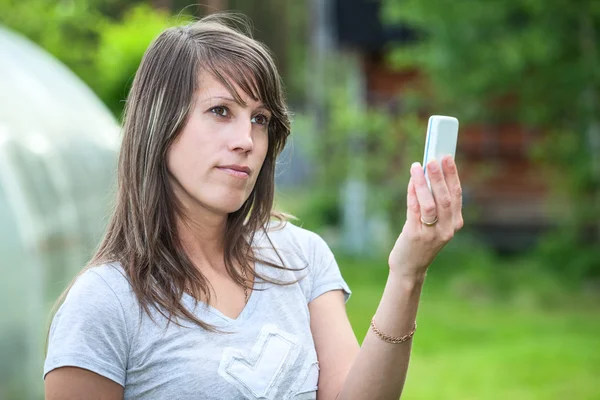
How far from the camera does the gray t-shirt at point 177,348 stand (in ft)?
6.16

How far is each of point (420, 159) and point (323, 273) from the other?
415 inches

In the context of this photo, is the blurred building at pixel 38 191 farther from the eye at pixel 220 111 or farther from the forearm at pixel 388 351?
the forearm at pixel 388 351

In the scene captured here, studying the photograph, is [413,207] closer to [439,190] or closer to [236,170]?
[439,190]

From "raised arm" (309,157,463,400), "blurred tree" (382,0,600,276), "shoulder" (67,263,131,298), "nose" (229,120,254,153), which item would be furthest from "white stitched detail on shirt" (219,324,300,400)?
"blurred tree" (382,0,600,276)

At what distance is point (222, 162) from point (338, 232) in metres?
14.0

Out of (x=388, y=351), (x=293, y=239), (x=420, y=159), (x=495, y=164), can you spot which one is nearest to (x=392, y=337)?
(x=388, y=351)

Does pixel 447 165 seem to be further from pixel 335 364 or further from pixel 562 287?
pixel 562 287

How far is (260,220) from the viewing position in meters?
2.26

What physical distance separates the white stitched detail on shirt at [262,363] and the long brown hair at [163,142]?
0.08 meters

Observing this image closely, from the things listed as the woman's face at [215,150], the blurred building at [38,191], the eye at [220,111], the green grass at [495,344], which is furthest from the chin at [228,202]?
the green grass at [495,344]

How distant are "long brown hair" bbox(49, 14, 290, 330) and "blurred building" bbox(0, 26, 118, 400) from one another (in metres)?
2.17

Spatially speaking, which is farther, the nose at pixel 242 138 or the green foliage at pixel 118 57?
the green foliage at pixel 118 57

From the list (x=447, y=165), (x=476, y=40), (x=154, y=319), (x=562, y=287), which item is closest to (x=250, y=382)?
(x=154, y=319)

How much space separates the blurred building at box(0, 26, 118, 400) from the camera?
523 cm
